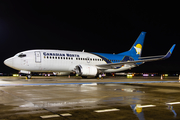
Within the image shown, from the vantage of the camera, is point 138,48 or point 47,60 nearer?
point 47,60

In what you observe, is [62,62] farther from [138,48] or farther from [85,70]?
[138,48]

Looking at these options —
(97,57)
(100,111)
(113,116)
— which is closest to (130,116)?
(113,116)

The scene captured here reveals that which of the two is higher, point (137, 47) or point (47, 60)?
point (137, 47)

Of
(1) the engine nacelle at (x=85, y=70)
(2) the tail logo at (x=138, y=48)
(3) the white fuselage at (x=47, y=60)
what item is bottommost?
(1) the engine nacelle at (x=85, y=70)

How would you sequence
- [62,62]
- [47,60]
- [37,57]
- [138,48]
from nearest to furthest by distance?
[37,57], [47,60], [62,62], [138,48]

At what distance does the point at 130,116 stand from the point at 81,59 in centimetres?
2385

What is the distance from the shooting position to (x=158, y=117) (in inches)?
213

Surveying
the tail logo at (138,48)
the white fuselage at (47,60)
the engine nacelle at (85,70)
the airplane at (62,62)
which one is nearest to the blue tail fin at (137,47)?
the tail logo at (138,48)

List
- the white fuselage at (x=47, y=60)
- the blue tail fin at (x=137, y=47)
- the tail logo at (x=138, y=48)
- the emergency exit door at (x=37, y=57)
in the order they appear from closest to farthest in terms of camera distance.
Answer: the white fuselage at (x=47, y=60) < the emergency exit door at (x=37, y=57) < the blue tail fin at (x=137, y=47) < the tail logo at (x=138, y=48)

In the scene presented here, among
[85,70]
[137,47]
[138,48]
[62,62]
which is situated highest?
[137,47]

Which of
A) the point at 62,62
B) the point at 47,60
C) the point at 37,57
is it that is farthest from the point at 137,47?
the point at 37,57

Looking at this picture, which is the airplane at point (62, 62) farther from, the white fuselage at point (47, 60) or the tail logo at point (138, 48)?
the tail logo at point (138, 48)

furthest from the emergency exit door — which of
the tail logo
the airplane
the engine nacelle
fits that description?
the tail logo

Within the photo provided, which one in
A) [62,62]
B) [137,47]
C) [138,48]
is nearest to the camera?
[62,62]
